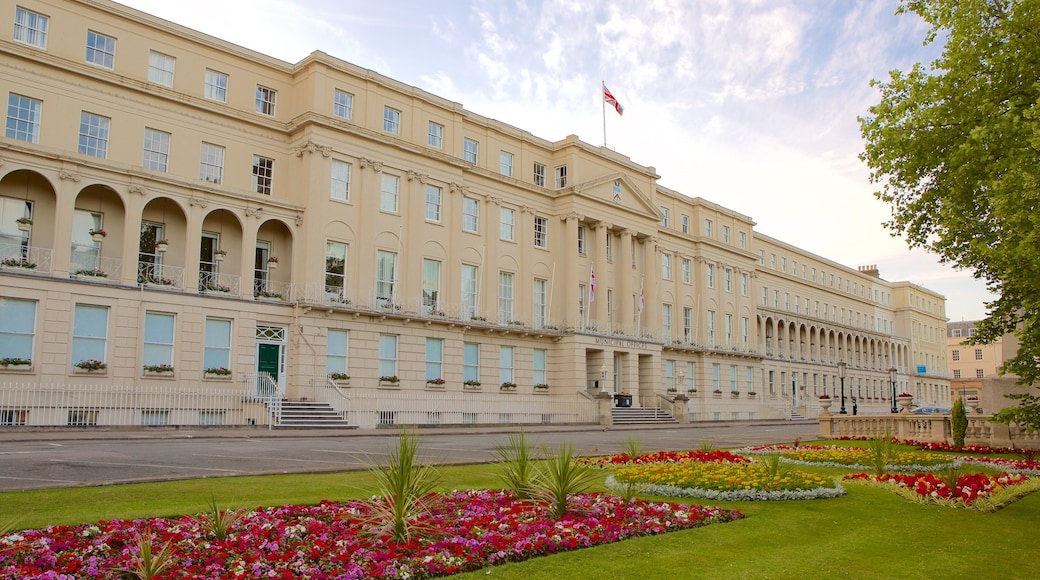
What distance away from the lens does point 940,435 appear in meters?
25.1

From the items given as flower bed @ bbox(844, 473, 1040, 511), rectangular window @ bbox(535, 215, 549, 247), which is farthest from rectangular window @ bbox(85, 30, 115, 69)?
flower bed @ bbox(844, 473, 1040, 511)

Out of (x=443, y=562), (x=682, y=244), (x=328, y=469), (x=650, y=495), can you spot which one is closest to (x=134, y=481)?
(x=328, y=469)

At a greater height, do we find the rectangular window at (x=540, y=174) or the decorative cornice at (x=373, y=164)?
the rectangular window at (x=540, y=174)

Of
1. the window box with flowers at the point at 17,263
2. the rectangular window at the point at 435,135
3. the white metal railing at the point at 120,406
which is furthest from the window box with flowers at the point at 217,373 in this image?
the rectangular window at the point at 435,135

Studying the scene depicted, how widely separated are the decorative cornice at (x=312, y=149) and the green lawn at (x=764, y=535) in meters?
22.4

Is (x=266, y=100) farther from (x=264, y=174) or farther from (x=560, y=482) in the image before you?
(x=560, y=482)

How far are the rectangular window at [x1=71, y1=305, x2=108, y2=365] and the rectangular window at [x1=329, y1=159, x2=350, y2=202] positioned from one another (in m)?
10.4

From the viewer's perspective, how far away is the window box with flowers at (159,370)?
26722mm

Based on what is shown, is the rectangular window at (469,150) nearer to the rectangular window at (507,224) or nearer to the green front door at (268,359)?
the rectangular window at (507,224)

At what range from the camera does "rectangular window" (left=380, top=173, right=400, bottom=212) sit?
114 ft

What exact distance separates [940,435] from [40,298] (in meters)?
29.6

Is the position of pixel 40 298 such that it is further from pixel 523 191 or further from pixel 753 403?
pixel 753 403

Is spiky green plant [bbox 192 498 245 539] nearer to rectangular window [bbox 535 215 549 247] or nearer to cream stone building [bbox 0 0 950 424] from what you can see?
cream stone building [bbox 0 0 950 424]

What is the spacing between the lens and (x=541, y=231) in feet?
141
